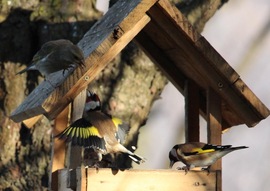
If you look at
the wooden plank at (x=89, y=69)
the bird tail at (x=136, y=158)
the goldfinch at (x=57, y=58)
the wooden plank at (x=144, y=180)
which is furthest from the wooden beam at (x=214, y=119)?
the goldfinch at (x=57, y=58)

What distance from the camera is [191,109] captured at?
5.59m

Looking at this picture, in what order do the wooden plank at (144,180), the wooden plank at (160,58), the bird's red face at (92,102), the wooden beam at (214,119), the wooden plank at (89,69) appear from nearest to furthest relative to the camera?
the wooden plank at (144,180) → the wooden plank at (89,69) → the bird's red face at (92,102) → the wooden beam at (214,119) → the wooden plank at (160,58)

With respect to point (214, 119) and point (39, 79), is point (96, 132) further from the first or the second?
point (39, 79)

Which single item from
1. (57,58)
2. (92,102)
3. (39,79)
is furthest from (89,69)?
(39,79)

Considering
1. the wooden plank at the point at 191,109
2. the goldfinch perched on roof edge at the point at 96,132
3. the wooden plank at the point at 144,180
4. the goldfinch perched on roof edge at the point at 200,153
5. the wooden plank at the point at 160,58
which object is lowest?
the wooden plank at the point at 144,180

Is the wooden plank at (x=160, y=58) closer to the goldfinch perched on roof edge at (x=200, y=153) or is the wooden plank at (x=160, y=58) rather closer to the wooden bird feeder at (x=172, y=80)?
the wooden bird feeder at (x=172, y=80)

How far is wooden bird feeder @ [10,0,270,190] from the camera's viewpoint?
4879 millimetres

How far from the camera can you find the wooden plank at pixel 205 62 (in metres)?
5.08

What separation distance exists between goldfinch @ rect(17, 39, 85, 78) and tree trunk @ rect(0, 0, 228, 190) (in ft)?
2.26

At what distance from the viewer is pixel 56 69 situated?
555 centimetres

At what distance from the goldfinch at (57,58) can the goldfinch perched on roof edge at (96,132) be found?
254 millimetres

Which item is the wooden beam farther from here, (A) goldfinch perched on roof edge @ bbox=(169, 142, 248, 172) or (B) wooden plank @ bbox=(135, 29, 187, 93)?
(B) wooden plank @ bbox=(135, 29, 187, 93)

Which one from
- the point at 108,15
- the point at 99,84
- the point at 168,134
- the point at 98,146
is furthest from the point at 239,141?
the point at 98,146

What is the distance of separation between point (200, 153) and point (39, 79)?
1.91 metres
